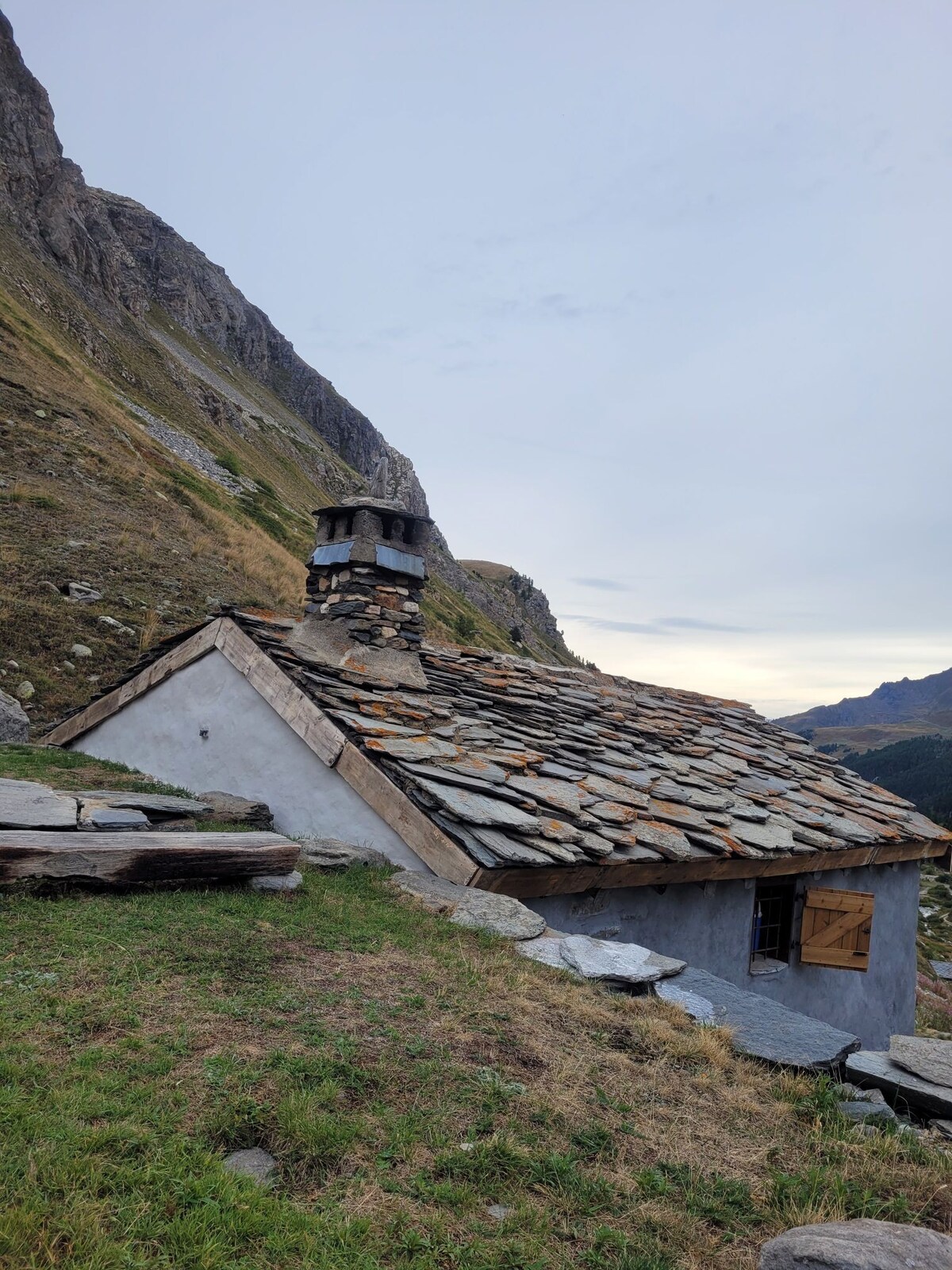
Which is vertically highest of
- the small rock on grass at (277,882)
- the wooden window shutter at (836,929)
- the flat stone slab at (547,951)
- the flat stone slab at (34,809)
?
the flat stone slab at (34,809)

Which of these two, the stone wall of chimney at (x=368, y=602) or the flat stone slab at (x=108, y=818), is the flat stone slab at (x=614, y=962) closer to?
the flat stone slab at (x=108, y=818)

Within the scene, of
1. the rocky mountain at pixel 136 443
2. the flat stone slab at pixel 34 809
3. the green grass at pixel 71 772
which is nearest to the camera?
the flat stone slab at pixel 34 809

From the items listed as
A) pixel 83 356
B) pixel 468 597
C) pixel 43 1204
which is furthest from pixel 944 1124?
pixel 468 597

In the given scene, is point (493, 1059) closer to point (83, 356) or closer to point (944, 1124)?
point (944, 1124)

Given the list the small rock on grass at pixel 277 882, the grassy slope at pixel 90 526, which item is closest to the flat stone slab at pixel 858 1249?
the small rock on grass at pixel 277 882

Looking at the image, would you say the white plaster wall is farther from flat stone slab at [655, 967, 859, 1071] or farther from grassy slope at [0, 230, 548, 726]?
grassy slope at [0, 230, 548, 726]

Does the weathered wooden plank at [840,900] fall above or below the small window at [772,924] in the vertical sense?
above

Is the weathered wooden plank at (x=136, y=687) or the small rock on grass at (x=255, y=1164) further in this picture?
the weathered wooden plank at (x=136, y=687)

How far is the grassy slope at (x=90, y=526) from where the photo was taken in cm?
1349

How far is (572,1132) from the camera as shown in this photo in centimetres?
294

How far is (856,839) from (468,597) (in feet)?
172

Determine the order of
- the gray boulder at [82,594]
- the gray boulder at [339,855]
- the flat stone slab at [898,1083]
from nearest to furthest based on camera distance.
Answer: the flat stone slab at [898,1083] < the gray boulder at [339,855] < the gray boulder at [82,594]

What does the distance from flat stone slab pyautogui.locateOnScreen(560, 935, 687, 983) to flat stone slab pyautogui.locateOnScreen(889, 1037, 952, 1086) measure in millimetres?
1301

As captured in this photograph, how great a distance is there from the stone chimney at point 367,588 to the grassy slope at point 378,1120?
15.2ft
